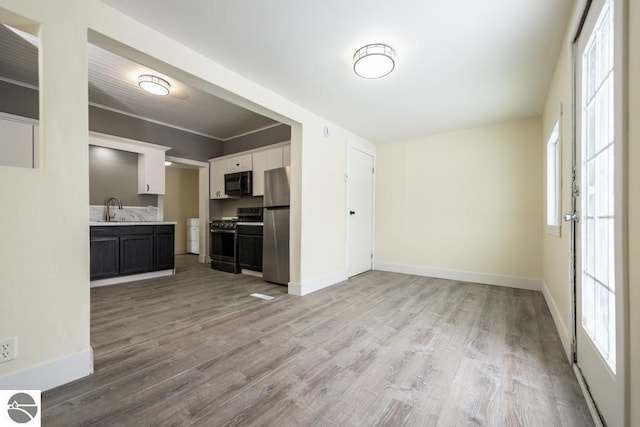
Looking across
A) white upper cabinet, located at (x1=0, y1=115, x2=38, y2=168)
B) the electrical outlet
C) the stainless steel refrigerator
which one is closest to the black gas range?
the stainless steel refrigerator

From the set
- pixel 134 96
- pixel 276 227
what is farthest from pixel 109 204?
pixel 276 227

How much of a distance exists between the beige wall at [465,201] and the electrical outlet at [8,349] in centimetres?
436

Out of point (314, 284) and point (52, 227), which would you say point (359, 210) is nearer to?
point (314, 284)

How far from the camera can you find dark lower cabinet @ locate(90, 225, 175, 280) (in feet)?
11.8

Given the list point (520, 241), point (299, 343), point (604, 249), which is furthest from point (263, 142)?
point (604, 249)

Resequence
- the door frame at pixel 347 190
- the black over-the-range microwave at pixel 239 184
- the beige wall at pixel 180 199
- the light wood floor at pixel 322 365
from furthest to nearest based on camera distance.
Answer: the beige wall at pixel 180 199 < the black over-the-range microwave at pixel 239 184 < the door frame at pixel 347 190 < the light wood floor at pixel 322 365

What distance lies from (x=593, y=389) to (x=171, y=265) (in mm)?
4867

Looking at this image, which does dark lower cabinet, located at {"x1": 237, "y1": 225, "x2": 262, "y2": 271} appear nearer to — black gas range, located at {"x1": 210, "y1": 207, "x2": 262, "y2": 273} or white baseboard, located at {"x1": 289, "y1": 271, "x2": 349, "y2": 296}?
black gas range, located at {"x1": 210, "y1": 207, "x2": 262, "y2": 273}

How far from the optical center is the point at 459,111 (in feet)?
10.9

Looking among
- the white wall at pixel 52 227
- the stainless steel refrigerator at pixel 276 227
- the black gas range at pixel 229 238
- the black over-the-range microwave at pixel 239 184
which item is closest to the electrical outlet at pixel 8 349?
the white wall at pixel 52 227

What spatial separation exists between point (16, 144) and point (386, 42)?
4.31 m

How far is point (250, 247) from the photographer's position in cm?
429

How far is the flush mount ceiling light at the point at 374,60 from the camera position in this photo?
2.07m

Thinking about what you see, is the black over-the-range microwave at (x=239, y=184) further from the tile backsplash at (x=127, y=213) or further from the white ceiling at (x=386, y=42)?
the white ceiling at (x=386, y=42)
